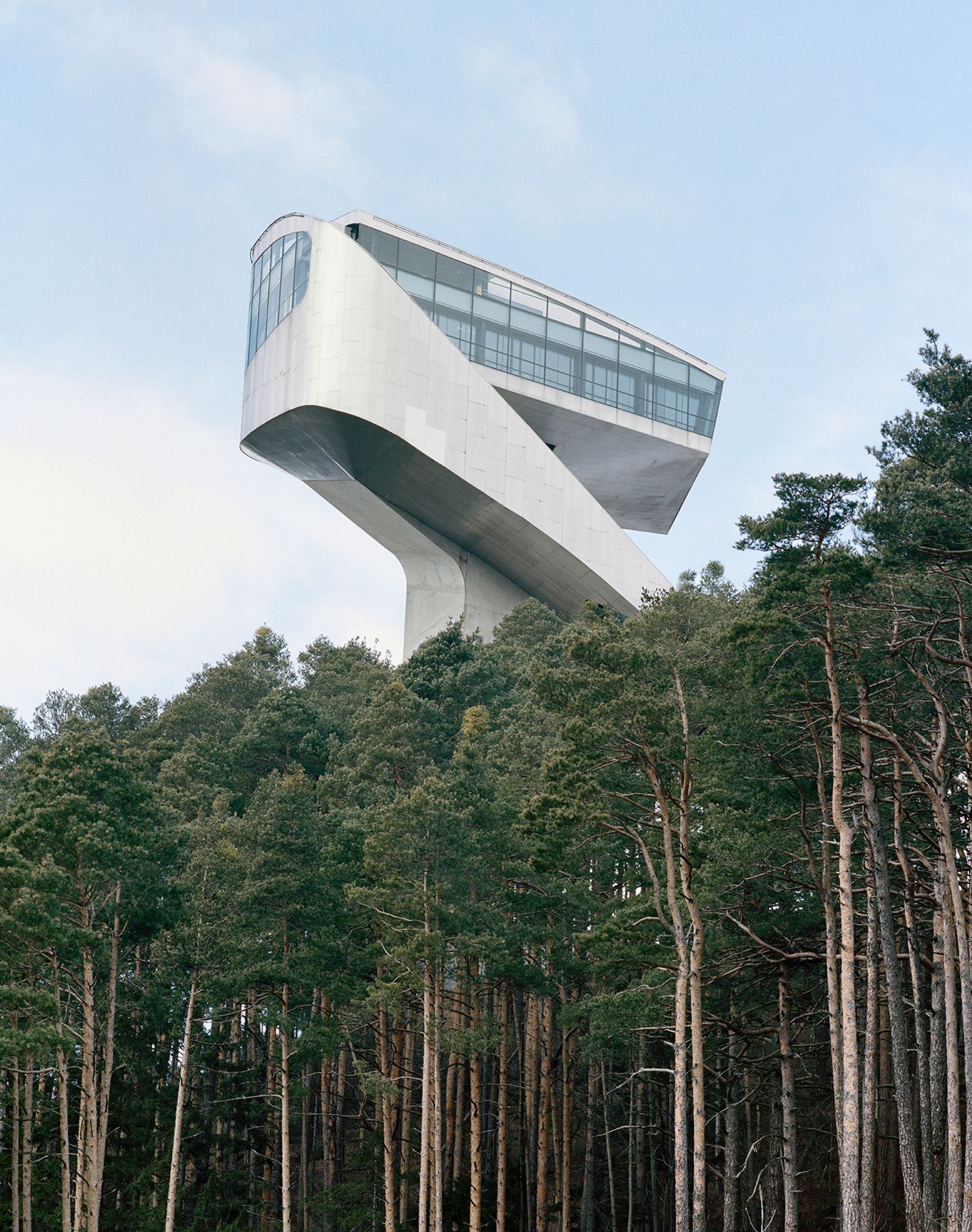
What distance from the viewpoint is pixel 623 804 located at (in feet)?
65.6

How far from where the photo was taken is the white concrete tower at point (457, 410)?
39344 millimetres

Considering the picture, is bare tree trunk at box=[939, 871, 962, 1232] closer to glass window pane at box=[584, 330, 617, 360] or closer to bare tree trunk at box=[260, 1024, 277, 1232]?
bare tree trunk at box=[260, 1024, 277, 1232]

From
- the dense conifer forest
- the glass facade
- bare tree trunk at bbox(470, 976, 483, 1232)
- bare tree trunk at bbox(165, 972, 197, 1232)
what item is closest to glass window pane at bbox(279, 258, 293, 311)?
the glass facade

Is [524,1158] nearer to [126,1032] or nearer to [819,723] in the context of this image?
[126,1032]

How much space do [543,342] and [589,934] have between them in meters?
30.0

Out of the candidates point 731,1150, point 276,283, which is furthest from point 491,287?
point 731,1150

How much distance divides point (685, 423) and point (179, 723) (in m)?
21.5

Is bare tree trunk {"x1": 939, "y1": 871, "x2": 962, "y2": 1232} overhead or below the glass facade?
below

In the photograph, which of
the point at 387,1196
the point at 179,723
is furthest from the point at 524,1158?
the point at 179,723

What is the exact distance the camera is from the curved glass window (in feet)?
133

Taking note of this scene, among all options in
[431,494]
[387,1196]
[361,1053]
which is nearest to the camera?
[387,1196]

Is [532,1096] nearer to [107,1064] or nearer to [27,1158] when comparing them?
[107,1064]

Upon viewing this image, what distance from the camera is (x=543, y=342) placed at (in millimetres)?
44219

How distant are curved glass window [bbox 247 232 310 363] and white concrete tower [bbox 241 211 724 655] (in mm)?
81
